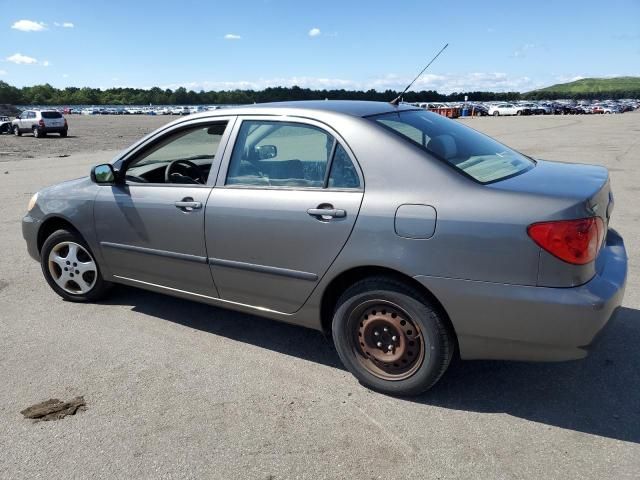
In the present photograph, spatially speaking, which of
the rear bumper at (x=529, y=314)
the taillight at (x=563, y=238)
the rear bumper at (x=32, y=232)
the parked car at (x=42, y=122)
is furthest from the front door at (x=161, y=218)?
the parked car at (x=42, y=122)

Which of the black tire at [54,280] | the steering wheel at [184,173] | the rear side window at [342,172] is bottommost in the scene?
the black tire at [54,280]

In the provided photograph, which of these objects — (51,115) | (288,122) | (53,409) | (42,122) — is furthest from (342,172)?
(51,115)

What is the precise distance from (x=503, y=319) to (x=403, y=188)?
85 cm

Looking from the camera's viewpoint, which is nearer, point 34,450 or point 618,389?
point 34,450

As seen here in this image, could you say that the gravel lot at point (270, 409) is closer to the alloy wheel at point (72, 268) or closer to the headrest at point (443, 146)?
the alloy wheel at point (72, 268)

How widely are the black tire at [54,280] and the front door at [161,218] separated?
304 mm

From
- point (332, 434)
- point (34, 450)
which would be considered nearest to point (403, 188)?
point (332, 434)

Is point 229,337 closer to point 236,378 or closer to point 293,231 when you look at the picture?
point 236,378

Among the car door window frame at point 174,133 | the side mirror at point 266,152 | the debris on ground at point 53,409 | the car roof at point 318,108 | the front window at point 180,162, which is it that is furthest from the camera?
the front window at point 180,162

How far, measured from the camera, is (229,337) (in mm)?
3941

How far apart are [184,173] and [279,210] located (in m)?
1.46

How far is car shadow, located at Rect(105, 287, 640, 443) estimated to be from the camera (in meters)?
2.83

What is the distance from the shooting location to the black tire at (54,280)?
14.6ft

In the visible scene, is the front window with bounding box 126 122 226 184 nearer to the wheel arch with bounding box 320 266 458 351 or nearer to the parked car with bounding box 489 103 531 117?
the wheel arch with bounding box 320 266 458 351
